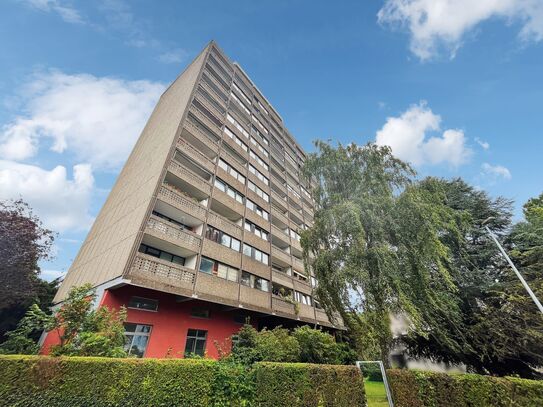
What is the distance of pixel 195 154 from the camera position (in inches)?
781

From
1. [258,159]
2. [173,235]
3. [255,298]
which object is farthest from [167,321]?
[258,159]

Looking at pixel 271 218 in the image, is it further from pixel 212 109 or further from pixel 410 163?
pixel 410 163

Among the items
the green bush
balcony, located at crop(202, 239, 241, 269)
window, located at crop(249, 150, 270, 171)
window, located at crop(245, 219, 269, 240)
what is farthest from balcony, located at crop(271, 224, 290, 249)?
the green bush

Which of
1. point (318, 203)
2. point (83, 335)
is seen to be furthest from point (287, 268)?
point (83, 335)

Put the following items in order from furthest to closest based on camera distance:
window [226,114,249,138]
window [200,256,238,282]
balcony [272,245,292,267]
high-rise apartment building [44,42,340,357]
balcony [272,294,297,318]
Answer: window [226,114,249,138] < balcony [272,245,292,267] < balcony [272,294,297,318] < window [200,256,238,282] < high-rise apartment building [44,42,340,357]

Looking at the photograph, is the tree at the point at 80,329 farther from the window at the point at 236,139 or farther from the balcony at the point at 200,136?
the window at the point at 236,139

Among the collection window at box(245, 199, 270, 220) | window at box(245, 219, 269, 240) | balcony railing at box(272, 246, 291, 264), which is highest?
window at box(245, 199, 270, 220)

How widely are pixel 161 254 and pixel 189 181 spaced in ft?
17.9

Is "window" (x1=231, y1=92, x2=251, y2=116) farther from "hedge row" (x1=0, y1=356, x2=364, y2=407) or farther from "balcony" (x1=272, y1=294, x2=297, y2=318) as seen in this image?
"hedge row" (x1=0, y1=356, x2=364, y2=407)

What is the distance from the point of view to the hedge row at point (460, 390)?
787 centimetres

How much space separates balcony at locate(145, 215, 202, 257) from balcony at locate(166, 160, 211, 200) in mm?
3764

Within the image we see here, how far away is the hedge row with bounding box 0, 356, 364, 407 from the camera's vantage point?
6426 millimetres

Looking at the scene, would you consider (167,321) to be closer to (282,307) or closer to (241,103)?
(282,307)

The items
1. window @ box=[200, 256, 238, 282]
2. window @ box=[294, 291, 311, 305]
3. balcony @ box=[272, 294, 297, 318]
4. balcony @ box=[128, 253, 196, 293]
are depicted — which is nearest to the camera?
balcony @ box=[128, 253, 196, 293]
